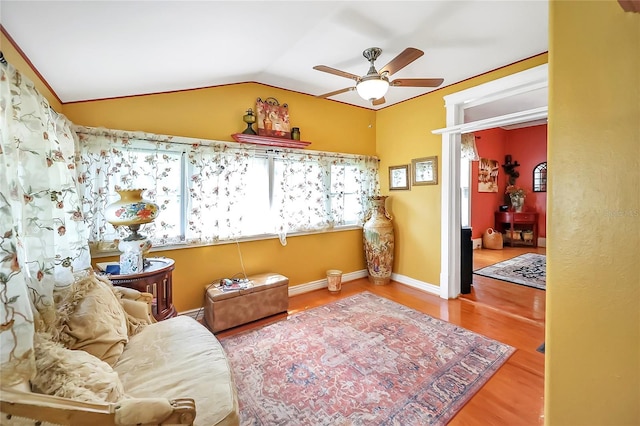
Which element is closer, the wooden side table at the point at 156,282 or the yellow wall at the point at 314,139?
the wooden side table at the point at 156,282

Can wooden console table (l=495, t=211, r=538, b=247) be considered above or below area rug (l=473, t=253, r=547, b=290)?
above

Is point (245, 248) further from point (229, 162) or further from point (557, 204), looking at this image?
point (557, 204)

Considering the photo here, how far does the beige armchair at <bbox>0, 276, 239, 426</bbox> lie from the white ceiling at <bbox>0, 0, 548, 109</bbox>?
4.52 feet

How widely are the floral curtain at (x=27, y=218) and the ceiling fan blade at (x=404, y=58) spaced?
2090mm

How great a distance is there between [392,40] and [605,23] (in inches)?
78.0

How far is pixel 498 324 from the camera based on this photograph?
8.80 feet

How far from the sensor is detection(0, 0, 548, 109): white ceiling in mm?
1457

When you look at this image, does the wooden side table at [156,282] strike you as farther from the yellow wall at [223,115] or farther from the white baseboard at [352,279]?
the white baseboard at [352,279]

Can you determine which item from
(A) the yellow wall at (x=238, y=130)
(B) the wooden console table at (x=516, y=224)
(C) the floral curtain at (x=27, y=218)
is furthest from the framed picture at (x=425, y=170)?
(B) the wooden console table at (x=516, y=224)

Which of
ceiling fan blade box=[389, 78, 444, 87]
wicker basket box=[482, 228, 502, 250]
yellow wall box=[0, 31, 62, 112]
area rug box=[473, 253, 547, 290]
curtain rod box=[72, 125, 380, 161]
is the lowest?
area rug box=[473, 253, 547, 290]

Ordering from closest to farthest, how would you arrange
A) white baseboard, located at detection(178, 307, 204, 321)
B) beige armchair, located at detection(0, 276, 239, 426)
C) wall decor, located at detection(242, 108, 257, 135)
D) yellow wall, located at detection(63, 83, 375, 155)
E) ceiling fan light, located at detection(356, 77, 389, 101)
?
beige armchair, located at detection(0, 276, 239, 426) → ceiling fan light, located at detection(356, 77, 389, 101) → yellow wall, located at detection(63, 83, 375, 155) → white baseboard, located at detection(178, 307, 204, 321) → wall decor, located at detection(242, 108, 257, 135)

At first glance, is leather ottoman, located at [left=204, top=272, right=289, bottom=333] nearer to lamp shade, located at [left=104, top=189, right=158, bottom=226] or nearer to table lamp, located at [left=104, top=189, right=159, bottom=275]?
table lamp, located at [left=104, top=189, right=159, bottom=275]

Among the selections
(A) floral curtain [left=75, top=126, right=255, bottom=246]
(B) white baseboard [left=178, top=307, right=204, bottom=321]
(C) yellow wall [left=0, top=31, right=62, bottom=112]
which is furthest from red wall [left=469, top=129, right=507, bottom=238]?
(C) yellow wall [left=0, top=31, right=62, bottom=112]

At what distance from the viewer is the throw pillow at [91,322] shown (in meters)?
1.35
